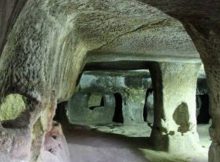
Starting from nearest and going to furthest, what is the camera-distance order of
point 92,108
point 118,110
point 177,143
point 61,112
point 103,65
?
point 177,143
point 103,65
point 61,112
point 118,110
point 92,108

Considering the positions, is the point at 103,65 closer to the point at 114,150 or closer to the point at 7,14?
the point at 114,150

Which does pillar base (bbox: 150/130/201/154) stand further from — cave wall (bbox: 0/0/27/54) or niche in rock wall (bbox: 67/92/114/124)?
cave wall (bbox: 0/0/27/54)

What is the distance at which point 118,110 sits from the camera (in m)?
8.12

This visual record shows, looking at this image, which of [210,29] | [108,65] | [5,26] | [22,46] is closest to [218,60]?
[210,29]

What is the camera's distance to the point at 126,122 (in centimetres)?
766

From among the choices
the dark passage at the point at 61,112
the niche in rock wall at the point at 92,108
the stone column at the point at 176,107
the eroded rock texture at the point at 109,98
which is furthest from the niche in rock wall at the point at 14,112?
the niche in rock wall at the point at 92,108

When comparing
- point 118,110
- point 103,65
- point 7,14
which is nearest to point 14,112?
point 7,14

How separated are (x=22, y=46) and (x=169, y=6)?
0.57 metres

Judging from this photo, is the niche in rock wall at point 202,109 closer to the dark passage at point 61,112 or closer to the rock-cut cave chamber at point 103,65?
the rock-cut cave chamber at point 103,65

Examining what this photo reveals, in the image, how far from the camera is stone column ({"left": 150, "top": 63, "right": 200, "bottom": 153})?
4785 mm

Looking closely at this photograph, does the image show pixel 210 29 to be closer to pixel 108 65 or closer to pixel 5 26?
pixel 5 26

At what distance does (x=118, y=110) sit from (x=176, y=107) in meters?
3.34

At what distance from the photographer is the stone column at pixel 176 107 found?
188 inches

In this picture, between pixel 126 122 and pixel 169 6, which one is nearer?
pixel 169 6
